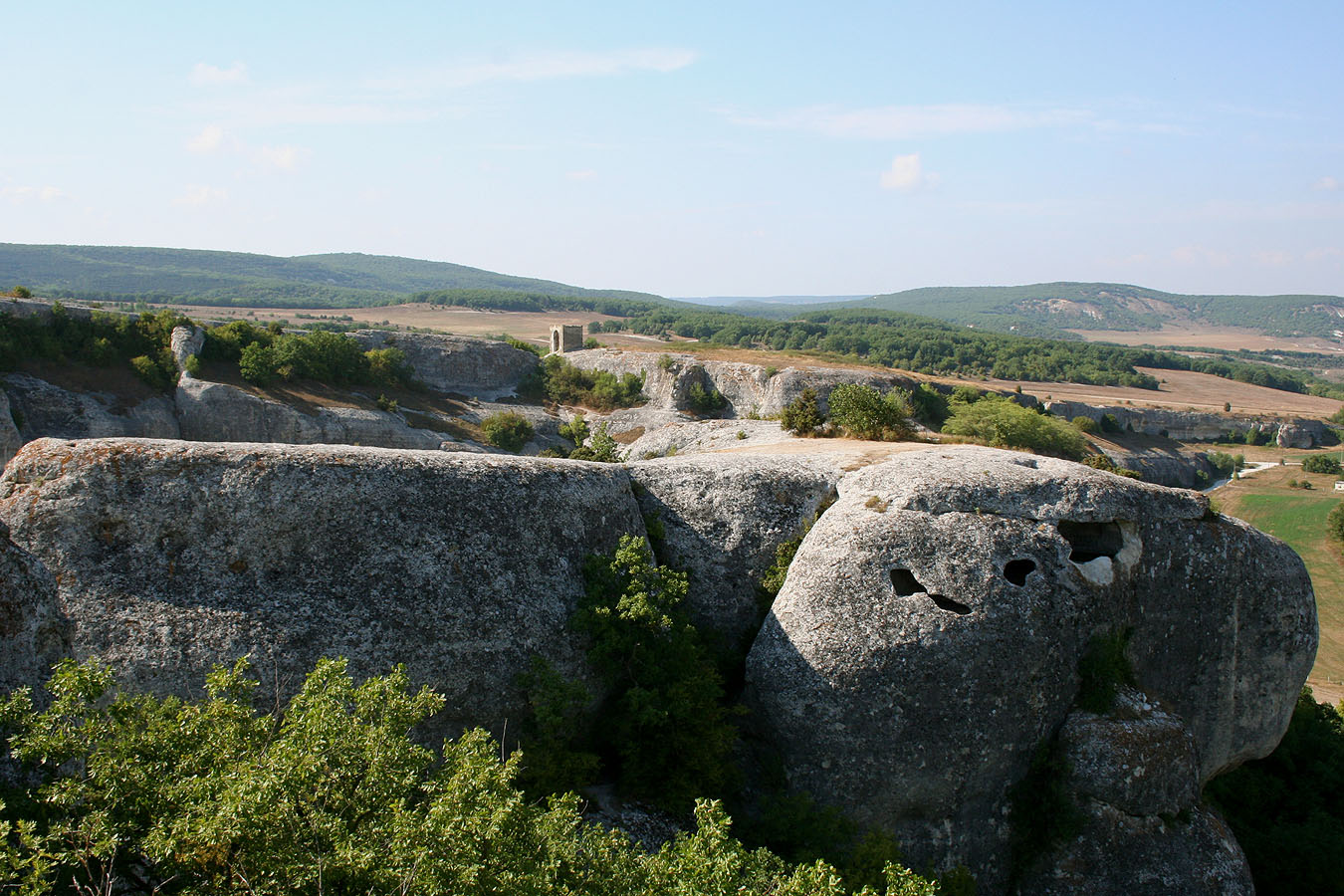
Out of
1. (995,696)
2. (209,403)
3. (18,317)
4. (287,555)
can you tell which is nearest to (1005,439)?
(995,696)

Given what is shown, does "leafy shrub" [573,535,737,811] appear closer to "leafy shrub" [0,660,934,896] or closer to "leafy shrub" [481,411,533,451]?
"leafy shrub" [0,660,934,896]

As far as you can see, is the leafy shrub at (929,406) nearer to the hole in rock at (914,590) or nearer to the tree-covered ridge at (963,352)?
the hole in rock at (914,590)

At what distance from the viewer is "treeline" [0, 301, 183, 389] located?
1636 inches

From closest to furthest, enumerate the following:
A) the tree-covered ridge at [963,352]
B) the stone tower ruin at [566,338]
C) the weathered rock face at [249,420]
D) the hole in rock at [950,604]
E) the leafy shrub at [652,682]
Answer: the leafy shrub at [652,682], the hole in rock at [950,604], the weathered rock face at [249,420], the stone tower ruin at [566,338], the tree-covered ridge at [963,352]

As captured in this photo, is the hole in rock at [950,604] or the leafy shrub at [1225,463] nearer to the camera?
the hole in rock at [950,604]

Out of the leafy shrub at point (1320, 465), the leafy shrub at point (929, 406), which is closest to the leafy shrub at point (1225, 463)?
the leafy shrub at point (1320, 465)

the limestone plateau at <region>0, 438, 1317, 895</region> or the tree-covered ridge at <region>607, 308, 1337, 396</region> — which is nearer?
the limestone plateau at <region>0, 438, 1317, 895</region>

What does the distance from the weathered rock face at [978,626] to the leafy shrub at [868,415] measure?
286 inches

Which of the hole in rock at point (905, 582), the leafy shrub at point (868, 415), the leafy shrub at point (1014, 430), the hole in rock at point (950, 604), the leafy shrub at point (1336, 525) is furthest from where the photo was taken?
the leafy shrub at point (1336, 525)

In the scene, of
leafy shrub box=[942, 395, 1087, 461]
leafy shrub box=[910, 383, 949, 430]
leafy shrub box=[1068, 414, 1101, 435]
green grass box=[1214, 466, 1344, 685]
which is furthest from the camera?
leafy shrub box=[1068, 414, 1101, 435]

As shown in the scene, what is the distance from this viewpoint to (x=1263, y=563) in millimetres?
21578

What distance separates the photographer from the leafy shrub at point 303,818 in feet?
28.2

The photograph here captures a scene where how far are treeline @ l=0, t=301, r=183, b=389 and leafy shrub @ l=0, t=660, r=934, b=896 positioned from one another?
40316 mm

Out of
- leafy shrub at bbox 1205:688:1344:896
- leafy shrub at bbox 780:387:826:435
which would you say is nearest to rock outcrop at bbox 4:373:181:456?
leafy shrub at bbox 780:387:826:435
